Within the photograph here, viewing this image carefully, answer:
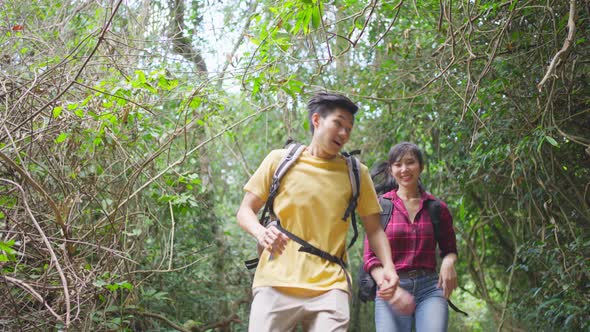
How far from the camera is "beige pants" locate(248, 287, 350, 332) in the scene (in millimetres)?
2807

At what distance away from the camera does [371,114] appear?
25.2ft

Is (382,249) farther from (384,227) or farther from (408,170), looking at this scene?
(408,170)

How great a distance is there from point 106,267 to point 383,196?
2.01 m

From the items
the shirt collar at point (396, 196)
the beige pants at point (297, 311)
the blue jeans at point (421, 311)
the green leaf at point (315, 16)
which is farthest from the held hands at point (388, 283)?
the green leaf at point (315, 16)

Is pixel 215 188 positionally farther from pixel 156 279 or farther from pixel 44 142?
pixel 44 142

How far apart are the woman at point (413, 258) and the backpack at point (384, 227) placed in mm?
21

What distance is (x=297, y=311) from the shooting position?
9.37ft

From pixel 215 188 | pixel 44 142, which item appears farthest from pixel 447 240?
pixel 215 188

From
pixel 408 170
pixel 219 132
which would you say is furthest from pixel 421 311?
pixel 219 132

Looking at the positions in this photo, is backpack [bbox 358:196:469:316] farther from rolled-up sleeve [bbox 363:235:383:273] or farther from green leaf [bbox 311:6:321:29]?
green leaf [bbox 311:6:321:29]

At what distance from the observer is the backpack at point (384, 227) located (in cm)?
368

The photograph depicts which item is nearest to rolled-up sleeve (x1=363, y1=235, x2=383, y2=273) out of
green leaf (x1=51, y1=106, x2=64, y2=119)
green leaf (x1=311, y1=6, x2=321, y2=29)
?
green leaf (x1=311, y1=6, x2=321, y2=29)

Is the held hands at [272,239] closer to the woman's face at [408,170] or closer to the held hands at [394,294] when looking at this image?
the held hands at [394,294]

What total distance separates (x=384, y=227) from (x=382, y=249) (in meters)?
0.65
